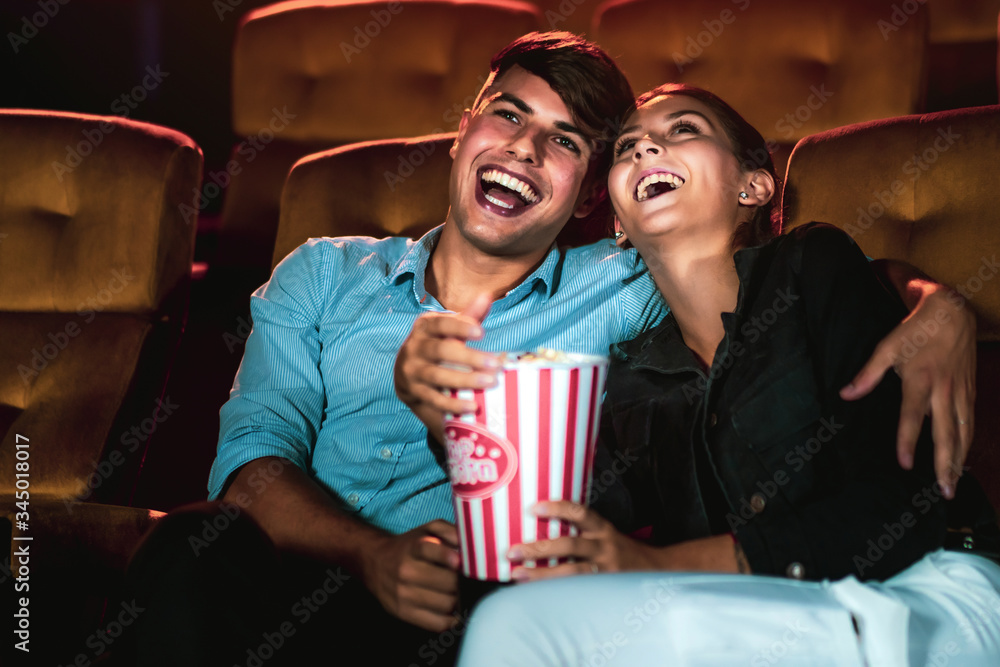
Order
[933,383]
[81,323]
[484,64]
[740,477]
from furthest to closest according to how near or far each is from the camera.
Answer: [484,64]
[81,323]
[740,477]
[933,383]

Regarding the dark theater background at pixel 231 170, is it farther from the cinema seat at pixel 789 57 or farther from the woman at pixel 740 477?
the woman at pixel 740 477

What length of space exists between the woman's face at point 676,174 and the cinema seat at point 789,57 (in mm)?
907

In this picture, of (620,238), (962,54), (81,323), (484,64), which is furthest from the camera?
(962,54)

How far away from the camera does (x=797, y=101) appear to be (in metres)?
2.28

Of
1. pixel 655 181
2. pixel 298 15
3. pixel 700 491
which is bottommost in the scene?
pixel 700 491

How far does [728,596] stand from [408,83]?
2.02 meters

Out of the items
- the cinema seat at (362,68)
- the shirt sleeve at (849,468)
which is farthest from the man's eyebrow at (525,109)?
the cinema seat at (362,68)

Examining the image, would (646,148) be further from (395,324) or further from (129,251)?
(129,251)

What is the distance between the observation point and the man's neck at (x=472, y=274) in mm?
1528

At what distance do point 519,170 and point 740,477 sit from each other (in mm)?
616

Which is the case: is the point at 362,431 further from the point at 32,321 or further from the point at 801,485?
the point at 32,321

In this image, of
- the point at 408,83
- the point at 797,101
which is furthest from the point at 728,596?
the point at 408,83

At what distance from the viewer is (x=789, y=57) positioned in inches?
91.4

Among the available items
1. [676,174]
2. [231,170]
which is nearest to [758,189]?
[676,174]
